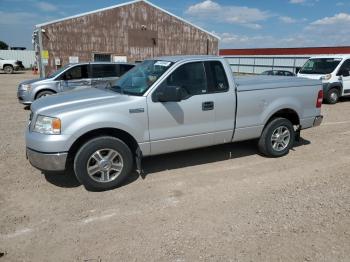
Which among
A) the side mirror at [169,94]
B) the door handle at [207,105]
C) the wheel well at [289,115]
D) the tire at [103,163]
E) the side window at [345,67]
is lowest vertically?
the tire at [103,163]

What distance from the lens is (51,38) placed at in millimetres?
24625

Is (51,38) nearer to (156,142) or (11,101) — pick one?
(11,101)

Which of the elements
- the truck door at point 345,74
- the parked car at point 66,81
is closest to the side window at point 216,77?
the parked car at point 66,81

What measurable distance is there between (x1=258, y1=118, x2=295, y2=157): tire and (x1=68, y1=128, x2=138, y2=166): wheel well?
2.50 meters

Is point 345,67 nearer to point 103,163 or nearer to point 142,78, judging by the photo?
point 142,78

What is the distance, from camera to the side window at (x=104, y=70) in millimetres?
11203

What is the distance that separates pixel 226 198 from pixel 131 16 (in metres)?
25.7

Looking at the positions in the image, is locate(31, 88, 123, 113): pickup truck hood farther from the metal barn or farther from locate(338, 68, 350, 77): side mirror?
the metal barn

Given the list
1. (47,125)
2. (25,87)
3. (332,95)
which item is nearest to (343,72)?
(332,95)

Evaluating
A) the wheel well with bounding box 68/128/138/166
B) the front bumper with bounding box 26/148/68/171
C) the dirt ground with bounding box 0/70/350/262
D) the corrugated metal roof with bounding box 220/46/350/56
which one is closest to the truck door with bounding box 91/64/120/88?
the dirt ground with bounding box 0/70/350/262

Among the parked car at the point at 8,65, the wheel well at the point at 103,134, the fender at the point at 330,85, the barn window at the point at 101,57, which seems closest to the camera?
the wheel well at the point at 103,134

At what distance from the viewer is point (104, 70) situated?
37.2 ft

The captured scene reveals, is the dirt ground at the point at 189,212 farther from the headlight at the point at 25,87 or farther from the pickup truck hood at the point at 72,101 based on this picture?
the headlight at the point at 25,87

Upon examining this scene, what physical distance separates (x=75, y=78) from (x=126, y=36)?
17634 mm
